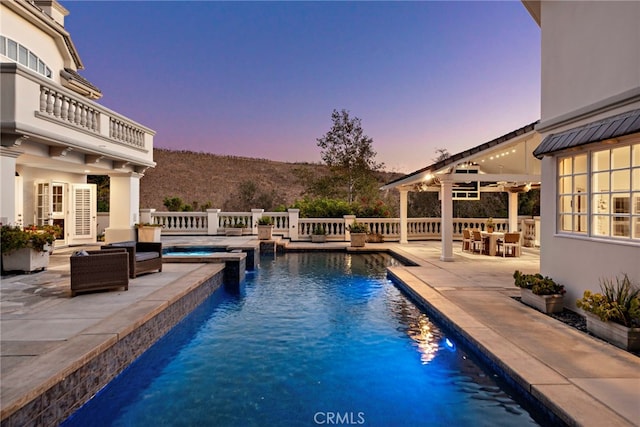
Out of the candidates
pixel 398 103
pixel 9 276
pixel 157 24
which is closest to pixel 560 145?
pixel 9 276

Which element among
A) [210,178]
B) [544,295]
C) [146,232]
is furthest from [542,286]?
[210,178]

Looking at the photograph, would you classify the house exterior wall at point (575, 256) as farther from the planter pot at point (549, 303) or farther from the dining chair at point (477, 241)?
the dining chair at point (477, 241)

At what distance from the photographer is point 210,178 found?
48344mm

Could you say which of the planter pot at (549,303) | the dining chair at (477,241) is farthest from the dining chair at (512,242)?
the planter pot at (549,303)

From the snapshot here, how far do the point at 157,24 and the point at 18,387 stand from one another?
2201 centimetres

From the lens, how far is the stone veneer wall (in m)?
2.81

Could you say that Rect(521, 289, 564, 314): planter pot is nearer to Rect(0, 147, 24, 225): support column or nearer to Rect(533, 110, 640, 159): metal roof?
Rect(533, 110, 640, 159): metal roof

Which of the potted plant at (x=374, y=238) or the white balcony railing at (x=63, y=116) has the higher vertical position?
the white balcony railing at (x=63, y=116)

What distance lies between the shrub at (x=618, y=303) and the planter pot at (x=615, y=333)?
7 cm

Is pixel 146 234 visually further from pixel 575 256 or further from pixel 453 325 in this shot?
pixel 575 256

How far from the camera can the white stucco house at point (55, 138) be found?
A: 7820 millimetres

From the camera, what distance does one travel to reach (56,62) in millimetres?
13312

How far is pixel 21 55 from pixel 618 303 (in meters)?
15.0

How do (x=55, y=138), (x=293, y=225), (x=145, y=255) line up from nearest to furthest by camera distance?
1. (x=145, y=255)
2. (x=55, y=138)
3. (x=293, y=225)
